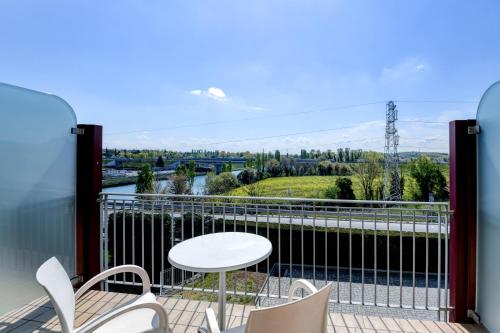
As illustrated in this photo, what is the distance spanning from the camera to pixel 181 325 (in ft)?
7.82

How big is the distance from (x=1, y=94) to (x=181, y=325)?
2455 mm

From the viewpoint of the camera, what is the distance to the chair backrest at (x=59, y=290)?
4.23 feet

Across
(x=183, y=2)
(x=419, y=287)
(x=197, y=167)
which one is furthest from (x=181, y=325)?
(x=197, y=167)

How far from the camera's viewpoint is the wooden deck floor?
7.59ft

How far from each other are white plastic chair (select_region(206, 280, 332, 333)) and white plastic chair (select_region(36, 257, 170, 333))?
0.58 meters

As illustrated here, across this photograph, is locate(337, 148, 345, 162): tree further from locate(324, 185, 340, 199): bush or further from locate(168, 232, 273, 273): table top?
locate(168, 232, 273, 273): table top

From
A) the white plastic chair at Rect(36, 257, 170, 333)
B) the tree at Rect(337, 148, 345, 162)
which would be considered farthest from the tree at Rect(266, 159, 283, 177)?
the white plastic chair at Rect(36, 257, 170, 333)

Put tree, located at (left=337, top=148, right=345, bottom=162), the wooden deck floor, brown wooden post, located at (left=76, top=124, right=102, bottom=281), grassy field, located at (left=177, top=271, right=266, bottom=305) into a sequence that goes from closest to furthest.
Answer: the wooden deck floor
grassy field, located at (left=177, top=271, right=266, bottom=305)
brown wooden post, located at (left=76, top=124, right=102, bottom=281)
tree, located at (left=337, top=148, right=345, bottom=162)

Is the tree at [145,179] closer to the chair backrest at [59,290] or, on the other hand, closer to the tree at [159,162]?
the tree at [159,162]

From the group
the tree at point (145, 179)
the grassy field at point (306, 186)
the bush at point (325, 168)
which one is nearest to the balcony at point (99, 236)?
the tree at point (145, 179)

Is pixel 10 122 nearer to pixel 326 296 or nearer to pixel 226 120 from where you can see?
pixel 326 296

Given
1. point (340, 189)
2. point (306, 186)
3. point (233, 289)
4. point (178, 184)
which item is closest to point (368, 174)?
point (340, 189)

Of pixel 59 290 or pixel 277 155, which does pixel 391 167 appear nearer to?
pixel 277 155

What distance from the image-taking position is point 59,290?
57.1 inches
